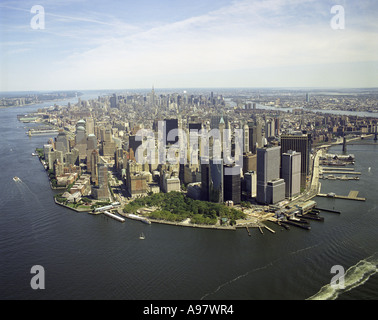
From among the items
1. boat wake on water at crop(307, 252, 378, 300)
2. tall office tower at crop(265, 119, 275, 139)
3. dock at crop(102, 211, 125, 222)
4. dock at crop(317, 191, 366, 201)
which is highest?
tall office tower at crop(265, 119, 275, 139)

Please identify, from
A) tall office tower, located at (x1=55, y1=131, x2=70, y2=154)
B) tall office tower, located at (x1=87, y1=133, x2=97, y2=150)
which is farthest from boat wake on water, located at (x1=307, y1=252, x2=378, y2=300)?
tall office tower, located at (x1=55, y1=131, x2=70, y2=154)

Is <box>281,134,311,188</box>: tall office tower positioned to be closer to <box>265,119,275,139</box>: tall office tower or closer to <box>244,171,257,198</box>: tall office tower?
<box>244,171,257,198</box>: tall office tower

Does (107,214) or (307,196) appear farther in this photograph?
(307,196)

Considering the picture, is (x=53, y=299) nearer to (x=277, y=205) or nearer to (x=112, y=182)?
(x=277, y=205)

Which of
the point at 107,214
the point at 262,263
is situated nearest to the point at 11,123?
the point at 107,214

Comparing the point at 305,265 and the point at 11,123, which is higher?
the point at 11,123

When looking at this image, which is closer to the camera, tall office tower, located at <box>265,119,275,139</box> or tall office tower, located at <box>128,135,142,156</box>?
tall office tower, located at <box>128,135,142,156</box>

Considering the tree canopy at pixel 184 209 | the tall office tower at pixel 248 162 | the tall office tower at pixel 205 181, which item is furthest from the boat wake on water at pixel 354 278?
the tall office tower at pixel 248 162
